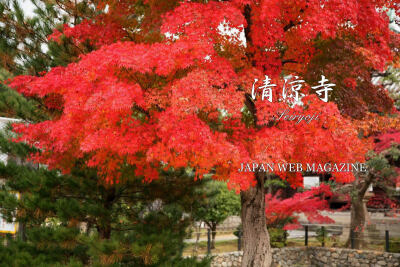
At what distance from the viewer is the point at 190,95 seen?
532 centimetres

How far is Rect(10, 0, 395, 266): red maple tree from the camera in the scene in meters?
5.37

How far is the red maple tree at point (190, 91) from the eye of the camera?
17.6 ft

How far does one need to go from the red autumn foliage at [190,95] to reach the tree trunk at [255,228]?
4.63 ft

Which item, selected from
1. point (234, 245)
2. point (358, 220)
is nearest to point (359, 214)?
point (358, 220)

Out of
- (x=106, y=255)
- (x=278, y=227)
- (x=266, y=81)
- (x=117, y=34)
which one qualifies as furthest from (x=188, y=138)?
(x=278, y=227)

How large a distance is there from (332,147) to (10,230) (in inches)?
237

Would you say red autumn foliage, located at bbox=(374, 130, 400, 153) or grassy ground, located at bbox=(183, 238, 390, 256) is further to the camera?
grassy ground, located at bbox=(183, 238, 390, 256)

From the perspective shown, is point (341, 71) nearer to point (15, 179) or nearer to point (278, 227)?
point (15, 179)

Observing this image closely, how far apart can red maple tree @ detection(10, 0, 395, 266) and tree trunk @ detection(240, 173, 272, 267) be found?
139 cm

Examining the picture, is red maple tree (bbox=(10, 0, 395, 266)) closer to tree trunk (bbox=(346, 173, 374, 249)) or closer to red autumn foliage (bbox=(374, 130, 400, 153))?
red autumn foliage (bbox=(374, 130, 400, 153))

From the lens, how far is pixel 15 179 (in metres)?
6.71

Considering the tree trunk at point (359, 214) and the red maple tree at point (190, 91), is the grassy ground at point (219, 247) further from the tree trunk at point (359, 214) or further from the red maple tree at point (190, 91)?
the red maple tree at point (190, 91)

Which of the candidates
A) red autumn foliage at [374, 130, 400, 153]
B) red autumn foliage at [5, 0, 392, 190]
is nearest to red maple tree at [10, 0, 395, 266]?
red autumn foliage at [5, 0, 392, 190]

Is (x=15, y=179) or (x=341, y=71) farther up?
(x=341, y=71)
